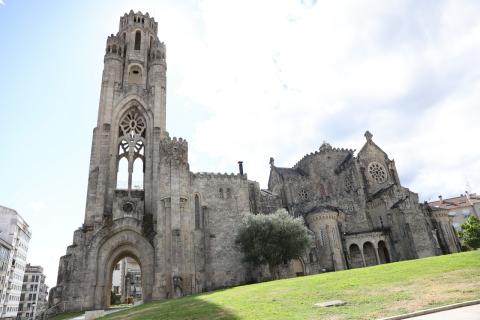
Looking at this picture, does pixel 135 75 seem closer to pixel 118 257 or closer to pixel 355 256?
pixel 118 257

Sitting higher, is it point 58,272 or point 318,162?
point 318,162

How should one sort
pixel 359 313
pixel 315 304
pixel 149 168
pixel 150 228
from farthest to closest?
1. pixel 149 168
2. pixel 150 228
3. pixel 315 304
4. pixel 359 313

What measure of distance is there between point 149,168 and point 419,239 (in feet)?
108

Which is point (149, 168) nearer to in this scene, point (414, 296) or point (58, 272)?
point (58, 272)

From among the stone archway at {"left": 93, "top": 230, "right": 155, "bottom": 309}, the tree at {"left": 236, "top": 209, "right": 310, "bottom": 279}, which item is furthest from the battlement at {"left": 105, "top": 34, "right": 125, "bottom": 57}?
the tree at {"left": 236, "top": 209, "right": 310, "bottom": 279}

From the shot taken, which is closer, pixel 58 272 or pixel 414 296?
pixel 414 296

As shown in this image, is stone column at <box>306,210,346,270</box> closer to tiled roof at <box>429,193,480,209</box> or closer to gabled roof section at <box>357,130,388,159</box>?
gabled roof section at <box>357,130,388,159</box>

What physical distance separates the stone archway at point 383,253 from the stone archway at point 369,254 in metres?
1.01

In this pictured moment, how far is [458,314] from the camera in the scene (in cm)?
753

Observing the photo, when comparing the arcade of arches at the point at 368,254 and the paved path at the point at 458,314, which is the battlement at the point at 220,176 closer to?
the arcade of arches at the point at 368,254

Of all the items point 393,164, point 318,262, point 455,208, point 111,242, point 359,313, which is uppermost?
point 393,164

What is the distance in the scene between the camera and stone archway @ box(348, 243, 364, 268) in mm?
Result: 39272

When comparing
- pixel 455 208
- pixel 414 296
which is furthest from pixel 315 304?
pixel 455 208

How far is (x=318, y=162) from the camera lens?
176 feet
